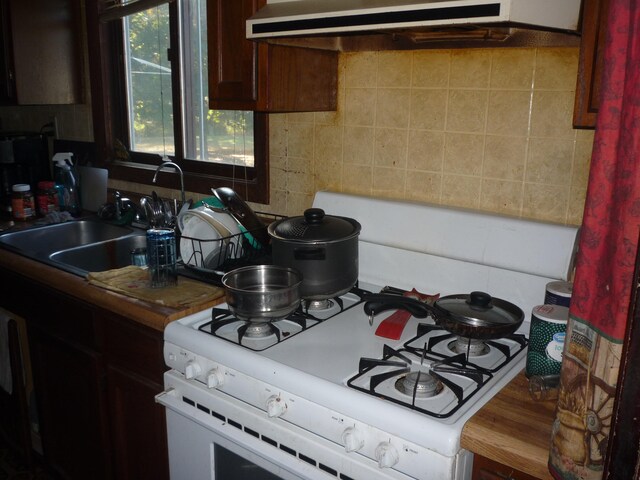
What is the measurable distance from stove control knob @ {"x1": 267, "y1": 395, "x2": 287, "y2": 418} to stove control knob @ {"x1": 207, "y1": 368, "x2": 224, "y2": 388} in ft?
0.52

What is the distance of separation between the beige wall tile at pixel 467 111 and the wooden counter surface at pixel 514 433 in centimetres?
78

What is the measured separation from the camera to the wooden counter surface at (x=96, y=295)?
1530mm

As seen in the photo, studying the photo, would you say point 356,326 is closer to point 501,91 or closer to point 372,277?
point 372,277

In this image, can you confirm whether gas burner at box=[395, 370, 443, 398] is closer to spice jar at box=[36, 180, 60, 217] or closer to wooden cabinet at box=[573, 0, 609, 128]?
wooden cabinet at box=[573, 0, 609, 128]

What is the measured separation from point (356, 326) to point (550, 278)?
1.62 ft

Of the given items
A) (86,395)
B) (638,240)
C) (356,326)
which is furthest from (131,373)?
(638,240)

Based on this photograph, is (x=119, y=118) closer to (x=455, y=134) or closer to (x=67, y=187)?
(x=67, y=187)

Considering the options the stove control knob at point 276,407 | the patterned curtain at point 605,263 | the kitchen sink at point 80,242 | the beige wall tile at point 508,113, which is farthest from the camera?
the kitchen sink at point 80,242

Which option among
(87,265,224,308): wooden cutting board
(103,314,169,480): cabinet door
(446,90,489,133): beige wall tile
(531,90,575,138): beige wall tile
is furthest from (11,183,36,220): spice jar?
(531,90,575,138): beige wall tile

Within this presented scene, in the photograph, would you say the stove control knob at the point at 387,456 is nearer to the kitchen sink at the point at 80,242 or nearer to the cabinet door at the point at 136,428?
the cabinet door at the point at 136,428

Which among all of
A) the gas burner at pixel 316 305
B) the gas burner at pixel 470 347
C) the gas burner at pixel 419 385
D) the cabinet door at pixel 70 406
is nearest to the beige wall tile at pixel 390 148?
the gas burner at pixel 316 305

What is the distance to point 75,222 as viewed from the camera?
8.09ft

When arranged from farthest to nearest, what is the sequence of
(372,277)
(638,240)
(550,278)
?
(372,277), (550,278), (638,240)

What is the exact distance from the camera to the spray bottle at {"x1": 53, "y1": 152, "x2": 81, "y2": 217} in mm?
2617
